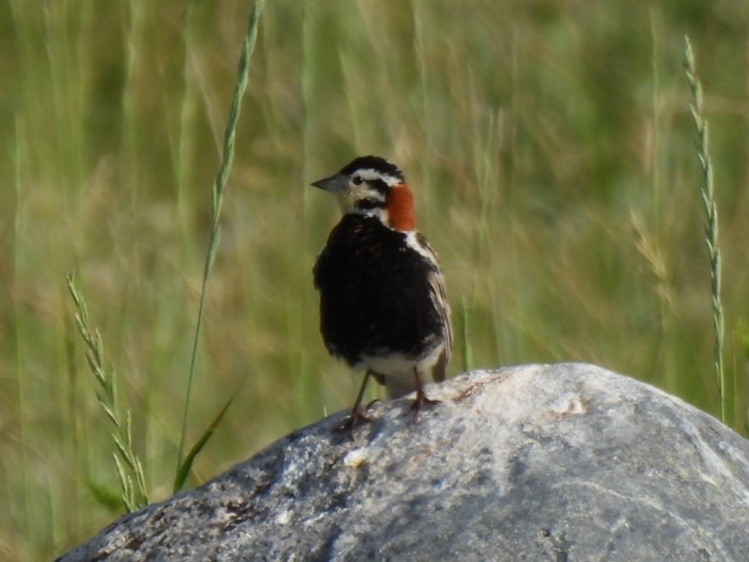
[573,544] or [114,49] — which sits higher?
[114,49]

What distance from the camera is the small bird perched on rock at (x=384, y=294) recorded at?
471cm

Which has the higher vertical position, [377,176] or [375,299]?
[377,176]

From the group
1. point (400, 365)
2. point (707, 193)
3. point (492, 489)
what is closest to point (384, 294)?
point (400, 365)

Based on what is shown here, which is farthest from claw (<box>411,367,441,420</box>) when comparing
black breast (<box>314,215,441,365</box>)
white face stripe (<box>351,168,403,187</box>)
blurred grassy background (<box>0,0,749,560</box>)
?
white face stripe (<box>351,168,403,187</box>)

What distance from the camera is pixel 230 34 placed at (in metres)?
7.90

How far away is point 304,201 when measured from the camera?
5.66 metres

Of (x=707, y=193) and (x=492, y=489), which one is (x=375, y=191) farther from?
(x=492, y=489)

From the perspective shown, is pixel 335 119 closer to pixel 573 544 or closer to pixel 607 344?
pixel 607 344

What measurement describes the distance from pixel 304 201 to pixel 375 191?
0.63 m

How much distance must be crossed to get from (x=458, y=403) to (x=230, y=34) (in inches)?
179

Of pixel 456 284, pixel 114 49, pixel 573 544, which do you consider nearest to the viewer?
pixel 573 544

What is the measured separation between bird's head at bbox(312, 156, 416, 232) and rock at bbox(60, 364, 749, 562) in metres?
1.28

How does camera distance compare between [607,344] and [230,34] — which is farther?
[230,34]

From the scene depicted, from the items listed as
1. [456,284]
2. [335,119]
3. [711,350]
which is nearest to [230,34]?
[335,119]
